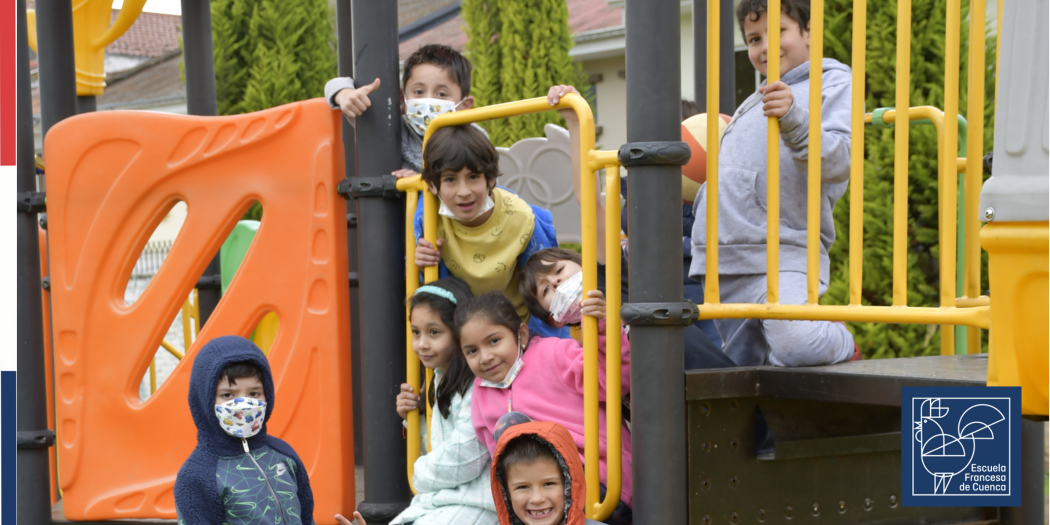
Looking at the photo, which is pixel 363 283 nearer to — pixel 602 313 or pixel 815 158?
pixel 602 313

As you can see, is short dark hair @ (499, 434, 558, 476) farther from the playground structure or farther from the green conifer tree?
the green conifer tree

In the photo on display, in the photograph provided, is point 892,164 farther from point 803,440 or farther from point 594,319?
point 594,319

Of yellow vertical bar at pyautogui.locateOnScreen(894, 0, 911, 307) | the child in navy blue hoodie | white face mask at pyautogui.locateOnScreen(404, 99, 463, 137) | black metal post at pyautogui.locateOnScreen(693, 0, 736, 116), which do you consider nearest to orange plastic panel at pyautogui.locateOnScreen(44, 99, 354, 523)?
white face mask at pyautogui.locateOnScreen(404, 99, 463, 137)

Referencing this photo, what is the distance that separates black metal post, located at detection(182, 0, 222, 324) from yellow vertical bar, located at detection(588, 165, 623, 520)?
8.31 feet

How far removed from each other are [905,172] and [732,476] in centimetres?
77

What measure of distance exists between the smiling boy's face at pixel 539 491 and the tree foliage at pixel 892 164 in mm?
3900

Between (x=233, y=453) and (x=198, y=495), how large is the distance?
0.42 feet

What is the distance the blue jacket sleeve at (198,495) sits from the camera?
2268 millimetres

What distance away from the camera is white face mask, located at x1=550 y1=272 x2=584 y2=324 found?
101 inches

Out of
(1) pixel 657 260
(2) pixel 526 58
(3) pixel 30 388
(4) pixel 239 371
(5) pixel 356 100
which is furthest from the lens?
(2) pixel 526 58

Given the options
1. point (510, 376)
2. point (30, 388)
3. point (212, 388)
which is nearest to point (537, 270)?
point (510, 376)

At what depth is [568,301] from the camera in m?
2.55

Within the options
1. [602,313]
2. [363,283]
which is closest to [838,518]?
[602,313]

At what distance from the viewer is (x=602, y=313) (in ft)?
7.67
